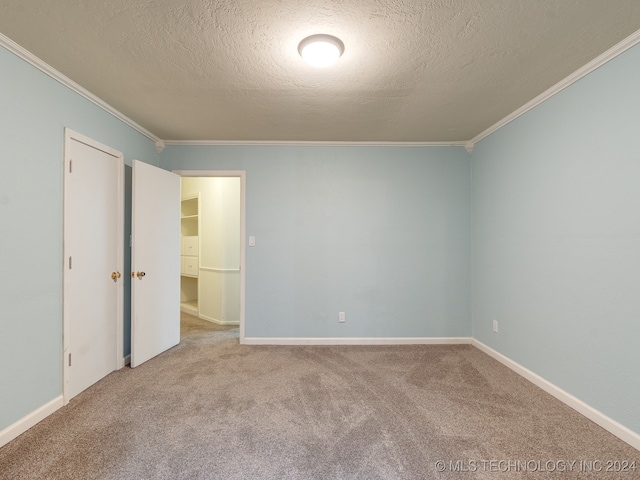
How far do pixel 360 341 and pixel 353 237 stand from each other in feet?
4.13

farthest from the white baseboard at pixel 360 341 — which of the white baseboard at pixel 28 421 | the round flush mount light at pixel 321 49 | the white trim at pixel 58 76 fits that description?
the round flush mount light at pixel 321 49

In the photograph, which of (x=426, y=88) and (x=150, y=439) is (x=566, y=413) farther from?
(x=150, y=439)

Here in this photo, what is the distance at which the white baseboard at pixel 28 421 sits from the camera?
5.74ft

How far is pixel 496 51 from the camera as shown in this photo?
72.1 inches

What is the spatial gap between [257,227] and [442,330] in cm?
257

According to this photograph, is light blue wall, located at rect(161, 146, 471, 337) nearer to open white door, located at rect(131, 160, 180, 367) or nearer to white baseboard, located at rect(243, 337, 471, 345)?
white baseboard, located at rect(243, 337, 471, 345)

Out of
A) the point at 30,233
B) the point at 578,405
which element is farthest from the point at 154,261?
the point at 578,405

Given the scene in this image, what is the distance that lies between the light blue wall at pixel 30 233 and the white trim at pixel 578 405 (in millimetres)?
3751

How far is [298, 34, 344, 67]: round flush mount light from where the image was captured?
5.62 feet

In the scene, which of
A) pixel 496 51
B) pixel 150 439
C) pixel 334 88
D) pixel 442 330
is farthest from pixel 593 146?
pixel 150 439

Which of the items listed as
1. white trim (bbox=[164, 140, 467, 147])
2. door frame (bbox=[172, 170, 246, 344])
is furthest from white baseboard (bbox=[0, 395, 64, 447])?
white trim (bbox=[164, 140, 467, 147])

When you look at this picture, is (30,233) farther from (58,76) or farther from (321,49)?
(321,49)

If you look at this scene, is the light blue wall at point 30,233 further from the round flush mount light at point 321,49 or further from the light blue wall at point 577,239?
the light blue wall at point 577,239

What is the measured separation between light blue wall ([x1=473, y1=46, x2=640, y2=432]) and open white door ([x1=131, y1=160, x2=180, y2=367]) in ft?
11.7
